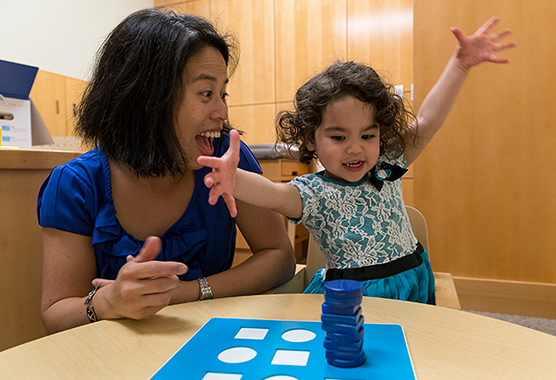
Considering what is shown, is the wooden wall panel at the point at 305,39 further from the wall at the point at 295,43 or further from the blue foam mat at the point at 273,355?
the blue foam mat at the point at 273,355

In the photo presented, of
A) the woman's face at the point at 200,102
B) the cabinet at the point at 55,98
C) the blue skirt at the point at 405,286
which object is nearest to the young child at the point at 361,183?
the blue skirt at the point at 405,286

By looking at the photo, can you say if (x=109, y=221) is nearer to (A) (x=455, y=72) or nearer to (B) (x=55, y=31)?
(A) (x=455, y=72)

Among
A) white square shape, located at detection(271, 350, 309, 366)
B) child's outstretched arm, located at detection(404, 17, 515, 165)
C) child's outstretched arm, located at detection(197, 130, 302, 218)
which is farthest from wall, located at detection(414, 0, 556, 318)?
white square shape, located at detection(271, 350, 309, 366)

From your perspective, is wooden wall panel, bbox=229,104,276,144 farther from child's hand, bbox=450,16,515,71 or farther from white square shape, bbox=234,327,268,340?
white square shape, bbox=234,327,268,340

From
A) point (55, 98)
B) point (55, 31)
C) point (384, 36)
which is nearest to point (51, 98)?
point (55, 98)

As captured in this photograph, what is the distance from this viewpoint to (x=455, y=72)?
1.29 metres

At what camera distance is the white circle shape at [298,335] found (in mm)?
662

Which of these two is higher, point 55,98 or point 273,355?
point 55,98

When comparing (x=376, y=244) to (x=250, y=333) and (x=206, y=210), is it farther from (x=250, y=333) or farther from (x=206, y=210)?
(x=250, y=333)

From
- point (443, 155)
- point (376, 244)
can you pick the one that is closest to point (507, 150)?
point (443, 155)

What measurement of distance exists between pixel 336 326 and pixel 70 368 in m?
0.39

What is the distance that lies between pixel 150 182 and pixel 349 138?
1.89 ft

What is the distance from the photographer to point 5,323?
1257 millimetres

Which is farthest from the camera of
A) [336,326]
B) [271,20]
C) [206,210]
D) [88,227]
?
[271,20]
